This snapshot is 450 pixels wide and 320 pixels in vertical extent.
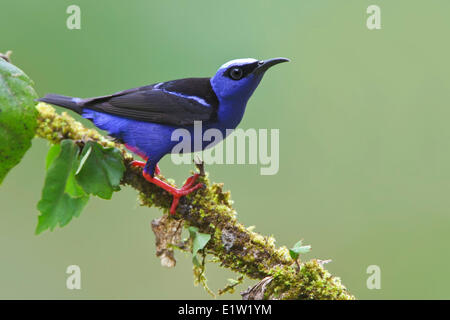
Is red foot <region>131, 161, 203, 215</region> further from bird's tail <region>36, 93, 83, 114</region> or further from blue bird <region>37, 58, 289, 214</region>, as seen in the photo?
bird's tail <region>36, 93, 83, 114</region>

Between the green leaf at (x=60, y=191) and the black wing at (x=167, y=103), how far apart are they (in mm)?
769

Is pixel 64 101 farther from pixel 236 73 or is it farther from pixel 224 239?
pixel 224 239

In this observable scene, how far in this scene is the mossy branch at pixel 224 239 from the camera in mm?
2963

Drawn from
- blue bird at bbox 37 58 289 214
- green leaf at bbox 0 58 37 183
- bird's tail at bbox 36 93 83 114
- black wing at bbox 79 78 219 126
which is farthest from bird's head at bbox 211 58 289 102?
green leaf at bbox 0 58 37 183

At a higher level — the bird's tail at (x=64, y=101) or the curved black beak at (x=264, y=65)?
the curved black beak at (x=264, y=65)

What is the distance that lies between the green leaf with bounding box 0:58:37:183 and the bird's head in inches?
55.1

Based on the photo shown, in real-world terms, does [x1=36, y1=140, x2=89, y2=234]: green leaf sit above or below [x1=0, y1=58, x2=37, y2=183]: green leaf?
below

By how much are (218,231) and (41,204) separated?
110 centimetres

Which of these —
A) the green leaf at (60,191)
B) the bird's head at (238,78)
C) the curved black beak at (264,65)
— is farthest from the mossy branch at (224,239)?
the curved black beak at (264,65)

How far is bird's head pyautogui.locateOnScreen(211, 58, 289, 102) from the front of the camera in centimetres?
376

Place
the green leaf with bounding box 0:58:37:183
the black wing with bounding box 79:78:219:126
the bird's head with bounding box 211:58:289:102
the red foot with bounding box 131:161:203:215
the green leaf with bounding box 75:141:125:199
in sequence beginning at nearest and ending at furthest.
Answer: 1. the green leaf with bounding box 0:58:37:183
2. the green leaf with bounding box 75:141:125:199
3. the red foot with bounding box 131:161:203:215
4. the bird's head with bounding box 211:58:289:102
5. the black wing with bounding box 79:78:219:126

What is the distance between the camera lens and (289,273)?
118 inches

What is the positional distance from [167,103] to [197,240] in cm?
124

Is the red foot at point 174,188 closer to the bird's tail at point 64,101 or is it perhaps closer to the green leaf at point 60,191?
the green leaf at point 60,191
